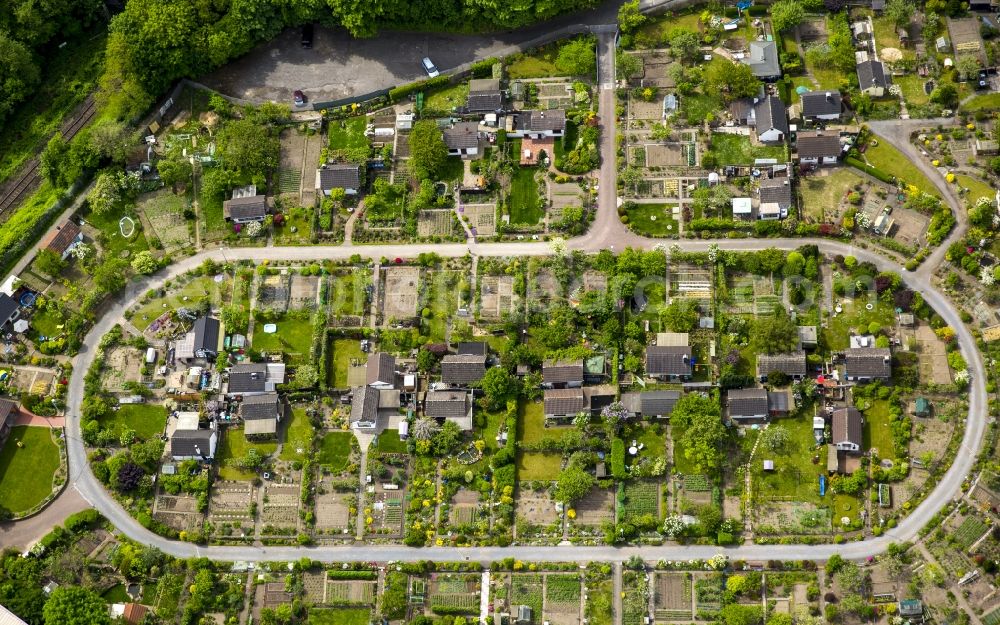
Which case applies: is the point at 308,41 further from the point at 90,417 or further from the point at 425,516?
the point at 425,516

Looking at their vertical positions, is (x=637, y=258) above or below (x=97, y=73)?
below

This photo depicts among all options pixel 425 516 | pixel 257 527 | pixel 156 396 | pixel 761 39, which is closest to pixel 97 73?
pixel 156 396

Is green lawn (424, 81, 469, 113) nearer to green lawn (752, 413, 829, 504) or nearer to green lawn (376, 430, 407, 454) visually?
green lawn (376, 430, 407, 454)

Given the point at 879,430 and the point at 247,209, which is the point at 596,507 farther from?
the point at 247,209

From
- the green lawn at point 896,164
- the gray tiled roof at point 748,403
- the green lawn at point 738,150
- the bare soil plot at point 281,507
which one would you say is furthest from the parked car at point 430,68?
the gray tiled roof at point 748,403

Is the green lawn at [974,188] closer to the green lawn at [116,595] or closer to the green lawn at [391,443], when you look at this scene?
the green lawn at [391,443]

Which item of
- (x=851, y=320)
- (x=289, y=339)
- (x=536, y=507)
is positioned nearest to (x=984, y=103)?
(x=851, y=320)

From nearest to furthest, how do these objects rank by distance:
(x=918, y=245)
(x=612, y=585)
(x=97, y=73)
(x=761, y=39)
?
(x=612, y=585) → (x=918, y=245) → (x=761, y=39) → (x=97, y=73)
